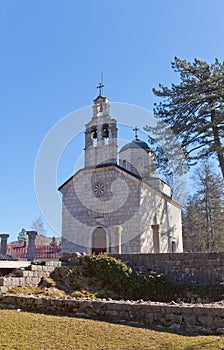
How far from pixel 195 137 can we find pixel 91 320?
1237cm

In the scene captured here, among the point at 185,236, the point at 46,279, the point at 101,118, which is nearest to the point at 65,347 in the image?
the point at 46,279

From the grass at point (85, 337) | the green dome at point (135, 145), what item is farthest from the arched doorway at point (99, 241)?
the grass at point (85, 337)

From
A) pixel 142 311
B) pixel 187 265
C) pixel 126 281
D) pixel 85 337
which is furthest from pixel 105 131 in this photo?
pixel 85 337

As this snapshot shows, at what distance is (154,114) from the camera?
59.2 feet

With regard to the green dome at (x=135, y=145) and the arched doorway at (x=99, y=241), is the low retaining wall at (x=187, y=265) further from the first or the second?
the green dome at (x=135, y=145)

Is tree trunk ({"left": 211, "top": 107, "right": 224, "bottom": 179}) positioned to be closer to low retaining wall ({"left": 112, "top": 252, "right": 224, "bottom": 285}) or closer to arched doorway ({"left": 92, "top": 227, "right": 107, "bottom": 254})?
low retaining wall ({"left": 112, "top": 252, "right": 224, "bottom": 285})

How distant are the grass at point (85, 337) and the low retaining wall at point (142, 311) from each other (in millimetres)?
418

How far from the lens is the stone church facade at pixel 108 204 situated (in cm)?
1781

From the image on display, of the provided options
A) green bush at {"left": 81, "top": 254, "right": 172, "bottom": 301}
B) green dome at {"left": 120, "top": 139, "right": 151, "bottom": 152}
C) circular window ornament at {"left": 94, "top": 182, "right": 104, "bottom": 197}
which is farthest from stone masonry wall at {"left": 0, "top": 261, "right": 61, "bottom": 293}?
green dome at {"left": 120, "top": 139, "right": 151, "bottom": 152}

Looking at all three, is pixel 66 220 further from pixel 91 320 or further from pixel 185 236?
pixel 185 236

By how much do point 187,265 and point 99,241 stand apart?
811 centimetres

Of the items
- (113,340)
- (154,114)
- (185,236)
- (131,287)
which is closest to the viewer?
(113,340)

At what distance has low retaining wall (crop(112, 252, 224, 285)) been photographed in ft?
35.3

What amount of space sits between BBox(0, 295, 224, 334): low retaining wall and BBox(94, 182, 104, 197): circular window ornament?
39.5 ft
